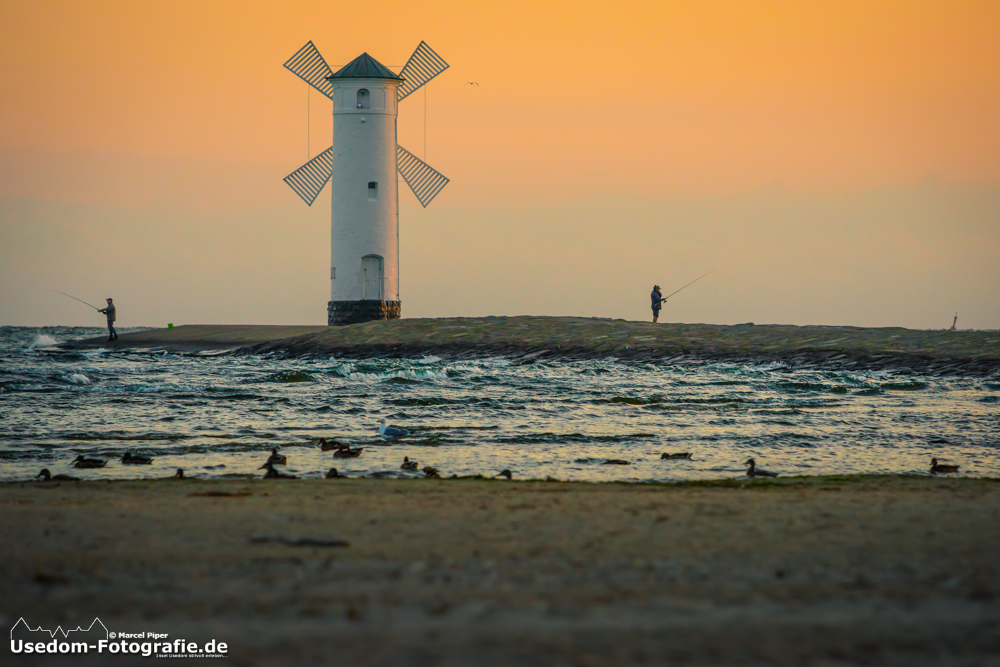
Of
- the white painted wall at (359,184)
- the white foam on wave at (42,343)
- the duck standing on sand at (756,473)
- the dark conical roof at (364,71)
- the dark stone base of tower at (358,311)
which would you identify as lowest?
the duck standing on sand at (756,473)

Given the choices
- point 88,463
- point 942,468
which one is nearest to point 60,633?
point 88,463

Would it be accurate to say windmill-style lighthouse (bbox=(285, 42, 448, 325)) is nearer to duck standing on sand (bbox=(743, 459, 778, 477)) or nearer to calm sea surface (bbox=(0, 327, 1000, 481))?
calm sea surface (bbox=(0, 327, 1000, 481))

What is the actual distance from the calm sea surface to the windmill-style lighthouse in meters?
11.9

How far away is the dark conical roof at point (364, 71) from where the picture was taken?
1388 inches

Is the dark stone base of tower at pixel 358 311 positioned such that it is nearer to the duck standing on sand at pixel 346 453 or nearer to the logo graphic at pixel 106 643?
the duck standing on sand at pixel 346 453

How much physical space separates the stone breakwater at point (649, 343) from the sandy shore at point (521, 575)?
812 inches

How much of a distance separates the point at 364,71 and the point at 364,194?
4.60 meters

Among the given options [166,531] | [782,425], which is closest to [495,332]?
[782,425]

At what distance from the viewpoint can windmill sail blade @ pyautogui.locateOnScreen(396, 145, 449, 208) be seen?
37.9 m

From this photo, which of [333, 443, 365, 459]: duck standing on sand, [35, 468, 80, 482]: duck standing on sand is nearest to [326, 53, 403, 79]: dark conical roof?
[333, 443, 365, 459]: duck standing on sand

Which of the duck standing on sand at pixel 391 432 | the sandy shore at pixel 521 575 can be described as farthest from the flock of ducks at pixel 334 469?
the sandy shore at pixel 521 575

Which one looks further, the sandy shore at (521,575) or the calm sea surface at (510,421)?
the calm sea surface at (510,421)

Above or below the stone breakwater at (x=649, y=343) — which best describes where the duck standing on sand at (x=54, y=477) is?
below

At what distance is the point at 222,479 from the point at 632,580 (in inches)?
190
